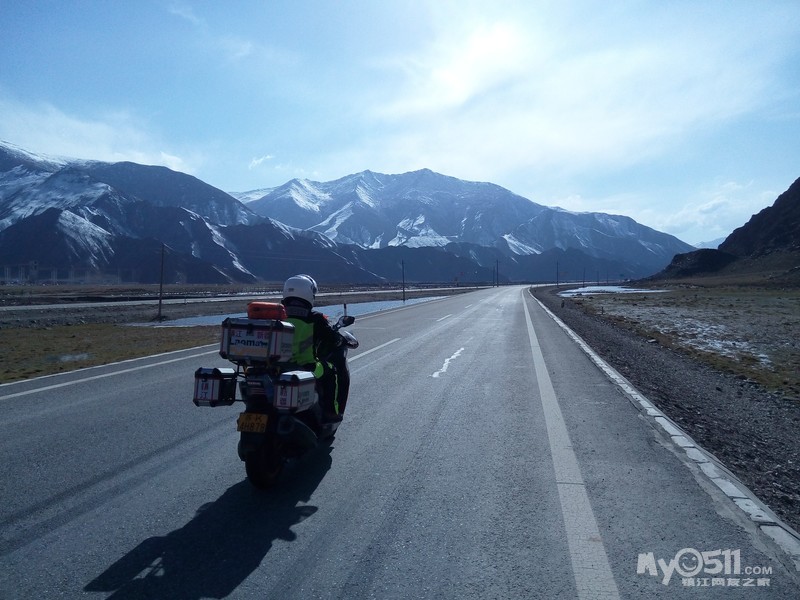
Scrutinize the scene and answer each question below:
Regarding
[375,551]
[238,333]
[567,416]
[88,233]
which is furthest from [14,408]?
[88,233]

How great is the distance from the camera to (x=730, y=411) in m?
9.73

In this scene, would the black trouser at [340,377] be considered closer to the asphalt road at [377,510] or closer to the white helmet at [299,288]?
the asphalt road at [377,510]

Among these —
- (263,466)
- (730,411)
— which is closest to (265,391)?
(263,466)

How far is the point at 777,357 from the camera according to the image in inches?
693

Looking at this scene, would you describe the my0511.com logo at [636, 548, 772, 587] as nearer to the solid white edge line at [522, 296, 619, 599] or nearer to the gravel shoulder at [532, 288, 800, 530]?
the solid white edge line at [522, 296, 619, 599]

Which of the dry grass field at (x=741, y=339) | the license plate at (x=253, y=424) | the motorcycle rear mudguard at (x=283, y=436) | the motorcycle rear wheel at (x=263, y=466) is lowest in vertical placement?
the dry grass field at (x=741, y=339)

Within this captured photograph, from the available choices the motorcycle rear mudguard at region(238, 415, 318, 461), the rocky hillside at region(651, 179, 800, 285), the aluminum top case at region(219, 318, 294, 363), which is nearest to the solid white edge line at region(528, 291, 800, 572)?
the motorcycle rear mudguard at region(238, 415, 318, 461)

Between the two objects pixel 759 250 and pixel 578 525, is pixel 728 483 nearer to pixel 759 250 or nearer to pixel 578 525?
pixel 578 525

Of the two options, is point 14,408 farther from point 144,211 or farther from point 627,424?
point 144,211

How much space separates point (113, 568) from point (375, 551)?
1655mm

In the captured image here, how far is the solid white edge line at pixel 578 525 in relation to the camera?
396cm

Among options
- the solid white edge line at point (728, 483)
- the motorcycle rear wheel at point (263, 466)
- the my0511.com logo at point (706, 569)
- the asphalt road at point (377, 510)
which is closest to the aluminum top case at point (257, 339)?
the motorcycle rear wheel at point (263, 466)

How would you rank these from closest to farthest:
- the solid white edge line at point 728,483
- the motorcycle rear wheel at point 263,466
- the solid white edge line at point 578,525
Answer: the solid white edge line at point 578,525
the solid white edge line at point 728,483
the motorcycle rear wheel at point 263,466

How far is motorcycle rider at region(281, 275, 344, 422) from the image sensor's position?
6276mm
